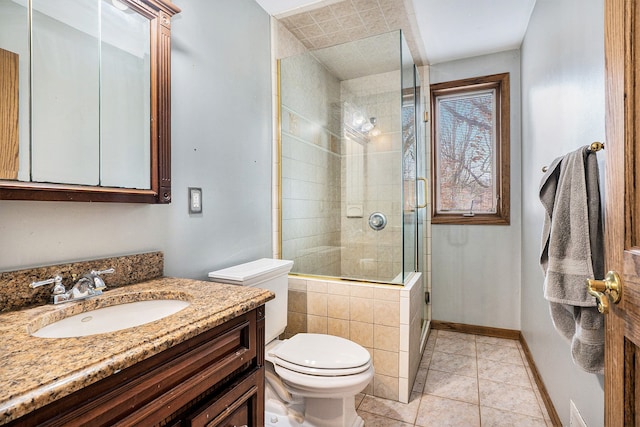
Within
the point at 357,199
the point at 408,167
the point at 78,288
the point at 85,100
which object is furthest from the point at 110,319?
the point at 408,167

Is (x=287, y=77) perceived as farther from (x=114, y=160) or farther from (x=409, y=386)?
(x=409, y=386)

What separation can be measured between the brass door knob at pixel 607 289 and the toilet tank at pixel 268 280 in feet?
4.17

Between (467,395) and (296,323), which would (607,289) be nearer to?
(467,395)

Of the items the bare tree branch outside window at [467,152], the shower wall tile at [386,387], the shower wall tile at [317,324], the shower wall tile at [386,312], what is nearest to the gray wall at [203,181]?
the shower wall tile at [317,324]

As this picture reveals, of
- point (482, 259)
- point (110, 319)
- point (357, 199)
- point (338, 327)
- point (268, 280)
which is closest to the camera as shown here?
point (110, 319)

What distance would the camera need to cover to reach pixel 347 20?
90.0 inches

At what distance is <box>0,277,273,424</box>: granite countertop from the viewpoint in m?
0.54

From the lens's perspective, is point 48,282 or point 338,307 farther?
point 338,307

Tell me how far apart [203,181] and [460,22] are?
217cm

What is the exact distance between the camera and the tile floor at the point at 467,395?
5.69 feet

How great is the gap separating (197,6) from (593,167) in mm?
1826

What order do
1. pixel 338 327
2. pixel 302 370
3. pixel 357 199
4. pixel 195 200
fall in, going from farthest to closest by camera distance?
pixel 357 199 → pixel 338 327 → pixel 195 200 → pixel 302 370

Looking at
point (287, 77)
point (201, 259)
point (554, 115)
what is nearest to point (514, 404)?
point (554, 115)

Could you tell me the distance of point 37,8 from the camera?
3.33 ft
